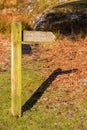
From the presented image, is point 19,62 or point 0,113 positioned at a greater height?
point 19,62

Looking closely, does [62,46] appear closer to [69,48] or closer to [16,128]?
[69,48]

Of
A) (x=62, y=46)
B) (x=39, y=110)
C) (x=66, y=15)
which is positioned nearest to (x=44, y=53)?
(x=62, y=46)

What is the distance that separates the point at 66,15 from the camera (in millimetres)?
13078

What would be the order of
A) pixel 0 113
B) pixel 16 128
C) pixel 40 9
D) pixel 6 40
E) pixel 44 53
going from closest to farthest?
1. pixel 16 128
2. pixel 0 113
3. pixel 44 53
4. pixel 6 40
5. pixel 40 9

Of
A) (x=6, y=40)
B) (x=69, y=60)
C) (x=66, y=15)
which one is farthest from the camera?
(x=66, y=15)

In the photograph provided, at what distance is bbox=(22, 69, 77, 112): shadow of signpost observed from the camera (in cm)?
762

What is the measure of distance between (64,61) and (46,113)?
3199 mm

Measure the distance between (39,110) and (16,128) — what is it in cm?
79

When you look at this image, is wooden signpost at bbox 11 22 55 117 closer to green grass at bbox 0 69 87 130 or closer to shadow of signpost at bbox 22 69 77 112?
green grass at bbox 0 69 87 130

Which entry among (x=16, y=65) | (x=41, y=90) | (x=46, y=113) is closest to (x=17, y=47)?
(x=16, y=65)

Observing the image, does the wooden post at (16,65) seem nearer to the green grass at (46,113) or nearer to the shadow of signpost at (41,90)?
the green grass at (46,113)

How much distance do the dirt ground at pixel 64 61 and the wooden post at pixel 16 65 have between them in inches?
49.1

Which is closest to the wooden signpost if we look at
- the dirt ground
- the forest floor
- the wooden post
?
the wooden post

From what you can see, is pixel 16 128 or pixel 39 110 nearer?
pixel 16 128
